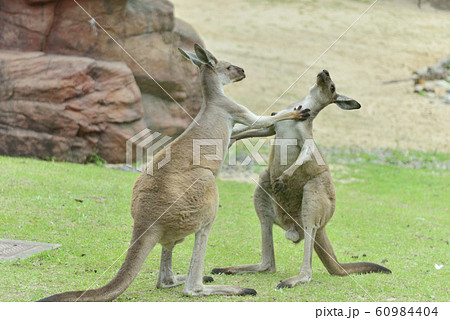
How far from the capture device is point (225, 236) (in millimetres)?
7922

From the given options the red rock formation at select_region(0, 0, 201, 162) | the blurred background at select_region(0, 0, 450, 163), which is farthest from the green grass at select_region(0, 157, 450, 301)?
the blurred background at select_region(0, 0, 450, 163)

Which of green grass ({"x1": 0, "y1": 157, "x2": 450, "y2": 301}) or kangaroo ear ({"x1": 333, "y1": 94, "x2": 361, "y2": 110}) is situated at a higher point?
kangaroo ear ({"x1": 333, "y1": 94, "x2": 361, "y2": 110})

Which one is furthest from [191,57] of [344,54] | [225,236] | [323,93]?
[344,54]

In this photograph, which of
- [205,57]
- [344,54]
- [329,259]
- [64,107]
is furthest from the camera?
[344,54]

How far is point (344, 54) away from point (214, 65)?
19439 mm

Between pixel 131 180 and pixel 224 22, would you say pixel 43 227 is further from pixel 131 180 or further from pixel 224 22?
pixel 224 22

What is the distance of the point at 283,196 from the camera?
19.5ft

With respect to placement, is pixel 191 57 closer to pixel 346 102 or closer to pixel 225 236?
pixel 346 102

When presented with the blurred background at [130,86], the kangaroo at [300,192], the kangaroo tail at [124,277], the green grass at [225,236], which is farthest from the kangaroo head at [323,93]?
the blurred background at [130,86]

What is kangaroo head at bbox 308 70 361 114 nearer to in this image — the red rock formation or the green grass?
the green grass

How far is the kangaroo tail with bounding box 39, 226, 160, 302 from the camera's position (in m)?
4.12

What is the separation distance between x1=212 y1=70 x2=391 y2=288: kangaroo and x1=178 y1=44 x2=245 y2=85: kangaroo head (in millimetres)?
599

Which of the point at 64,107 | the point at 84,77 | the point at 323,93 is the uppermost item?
the point at 323,93

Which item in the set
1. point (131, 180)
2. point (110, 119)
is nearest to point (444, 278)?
point (131, 180)
